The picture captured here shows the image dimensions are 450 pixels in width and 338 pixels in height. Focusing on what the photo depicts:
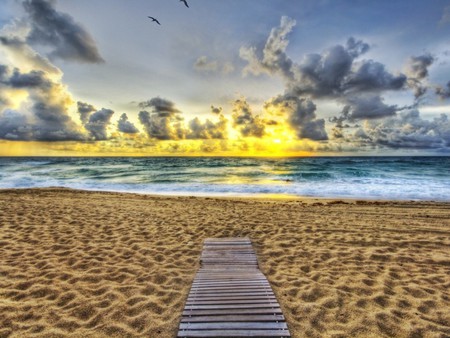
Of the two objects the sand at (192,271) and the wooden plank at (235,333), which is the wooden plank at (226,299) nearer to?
the sand at (192,271)

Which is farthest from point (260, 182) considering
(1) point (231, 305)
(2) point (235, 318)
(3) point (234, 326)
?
(3) point (234, 326)

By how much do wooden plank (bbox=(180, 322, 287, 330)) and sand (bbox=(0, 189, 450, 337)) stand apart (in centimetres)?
38

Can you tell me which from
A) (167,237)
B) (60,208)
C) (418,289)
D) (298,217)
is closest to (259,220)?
(298,217)

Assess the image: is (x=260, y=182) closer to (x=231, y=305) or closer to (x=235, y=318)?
(x=231, y=305)

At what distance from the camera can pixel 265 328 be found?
356 cm

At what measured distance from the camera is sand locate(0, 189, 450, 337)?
4012 millimetres

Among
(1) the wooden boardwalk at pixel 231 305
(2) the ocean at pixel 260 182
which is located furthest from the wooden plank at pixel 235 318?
(2) the ocean at pixel 260 182

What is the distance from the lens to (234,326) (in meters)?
3.62

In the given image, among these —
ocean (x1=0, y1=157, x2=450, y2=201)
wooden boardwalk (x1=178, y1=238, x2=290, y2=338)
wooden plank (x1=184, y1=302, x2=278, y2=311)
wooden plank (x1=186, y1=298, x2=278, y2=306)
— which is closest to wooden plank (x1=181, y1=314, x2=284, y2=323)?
wooden boardwalk (x1=178, y1=238, x2=290, y2=338)

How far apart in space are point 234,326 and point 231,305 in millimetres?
443

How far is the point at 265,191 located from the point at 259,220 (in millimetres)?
10862

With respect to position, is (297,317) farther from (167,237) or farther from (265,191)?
(265,191)


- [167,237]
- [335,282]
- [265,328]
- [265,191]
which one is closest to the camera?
[265,328]

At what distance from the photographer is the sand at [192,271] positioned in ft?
13.2
